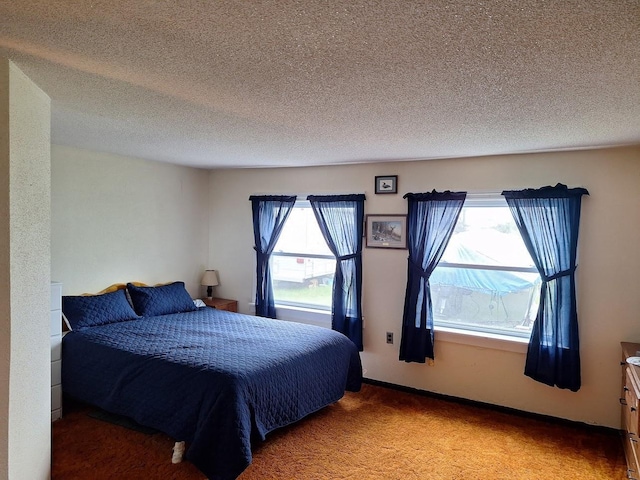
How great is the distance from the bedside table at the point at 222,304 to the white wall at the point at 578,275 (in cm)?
140

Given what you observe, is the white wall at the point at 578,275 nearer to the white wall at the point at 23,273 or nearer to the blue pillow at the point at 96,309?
the blue pillow at the point at 96,309

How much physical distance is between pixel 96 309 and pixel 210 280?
61.1 inches

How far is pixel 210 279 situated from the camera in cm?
514

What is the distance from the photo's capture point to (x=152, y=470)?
265cm

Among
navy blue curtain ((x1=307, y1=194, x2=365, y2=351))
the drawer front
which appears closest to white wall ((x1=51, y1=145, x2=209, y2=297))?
navy blue curtain ((x1=307, y1=194, x2=365, y2=351))

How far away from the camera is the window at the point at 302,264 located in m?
4.68

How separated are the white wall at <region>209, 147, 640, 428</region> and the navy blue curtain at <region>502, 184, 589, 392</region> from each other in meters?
0.10

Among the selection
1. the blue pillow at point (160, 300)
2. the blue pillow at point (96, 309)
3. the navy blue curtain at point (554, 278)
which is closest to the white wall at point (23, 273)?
the blue pillow at point (96, 309)

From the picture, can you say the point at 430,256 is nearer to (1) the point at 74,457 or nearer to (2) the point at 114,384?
(2) the point at 114,384

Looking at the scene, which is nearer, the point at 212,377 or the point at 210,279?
the point at 212,377

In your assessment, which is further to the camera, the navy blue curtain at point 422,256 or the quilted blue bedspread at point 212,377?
the navy blue curtain at point 422,256

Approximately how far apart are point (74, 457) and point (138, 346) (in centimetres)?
79

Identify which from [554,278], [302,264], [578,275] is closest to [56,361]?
[302,264]

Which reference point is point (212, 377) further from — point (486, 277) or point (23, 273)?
point (486, 277)
